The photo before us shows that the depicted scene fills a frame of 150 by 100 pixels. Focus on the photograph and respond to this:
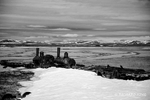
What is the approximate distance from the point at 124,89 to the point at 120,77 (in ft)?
10.3

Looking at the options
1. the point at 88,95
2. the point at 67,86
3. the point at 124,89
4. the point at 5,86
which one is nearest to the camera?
the point at 88,95

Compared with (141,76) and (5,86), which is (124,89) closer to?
(141,76)

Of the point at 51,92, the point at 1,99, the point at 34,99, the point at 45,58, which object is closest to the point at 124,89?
the point at 51,92

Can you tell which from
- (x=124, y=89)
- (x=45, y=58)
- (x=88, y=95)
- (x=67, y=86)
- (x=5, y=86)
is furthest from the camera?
(x=45, y=58)

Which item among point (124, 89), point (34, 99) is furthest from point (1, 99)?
point (124, 89)

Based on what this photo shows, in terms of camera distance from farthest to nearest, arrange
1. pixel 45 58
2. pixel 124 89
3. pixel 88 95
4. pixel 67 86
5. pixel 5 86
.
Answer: pixel 45 58
pixel 5 86
pixel 67 86
pixel 124 89
pixel 88 95

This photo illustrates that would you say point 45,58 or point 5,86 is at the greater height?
point 45,58

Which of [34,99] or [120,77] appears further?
[120,77]

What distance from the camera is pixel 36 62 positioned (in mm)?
18359

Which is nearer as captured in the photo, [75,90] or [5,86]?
[75,90]

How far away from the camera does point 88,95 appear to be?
22.9 feet

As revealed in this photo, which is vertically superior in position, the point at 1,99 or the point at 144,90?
the point at 144,90

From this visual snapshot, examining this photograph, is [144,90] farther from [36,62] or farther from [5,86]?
[36,62]

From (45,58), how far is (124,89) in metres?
10.9
